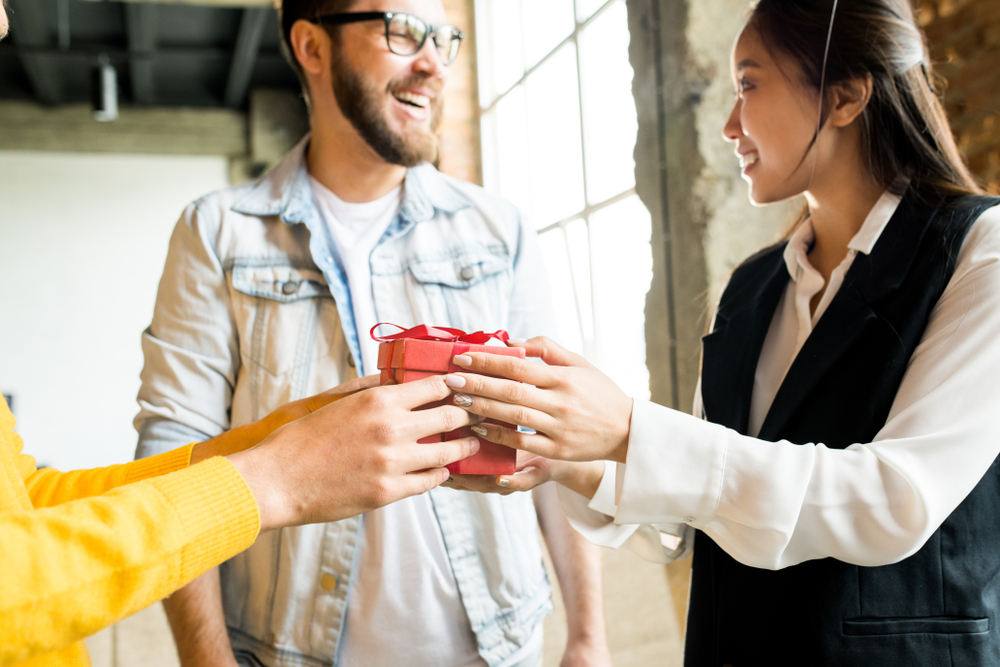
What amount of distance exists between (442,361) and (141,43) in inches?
259

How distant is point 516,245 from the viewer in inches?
50.9

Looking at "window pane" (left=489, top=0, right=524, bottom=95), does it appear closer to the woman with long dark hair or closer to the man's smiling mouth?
the man's smiling mouth

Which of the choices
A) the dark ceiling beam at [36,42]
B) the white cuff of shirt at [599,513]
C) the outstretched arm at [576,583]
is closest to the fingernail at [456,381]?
the white cuff of shirt at [599,513]

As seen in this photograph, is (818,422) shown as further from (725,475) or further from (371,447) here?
(371,447)

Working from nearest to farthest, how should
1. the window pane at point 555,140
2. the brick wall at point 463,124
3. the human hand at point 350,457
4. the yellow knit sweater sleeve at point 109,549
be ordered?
the yellow knit sweater sleeve at point 109,549, the human hand at point 350,457, the window pane at point 555,140, the brick wall at point 463,124

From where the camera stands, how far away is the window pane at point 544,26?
1854 millimetres

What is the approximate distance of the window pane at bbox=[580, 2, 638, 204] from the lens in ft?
5.41

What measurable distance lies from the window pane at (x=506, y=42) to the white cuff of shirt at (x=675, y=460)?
1.76m

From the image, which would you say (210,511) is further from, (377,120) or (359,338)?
(377,120)

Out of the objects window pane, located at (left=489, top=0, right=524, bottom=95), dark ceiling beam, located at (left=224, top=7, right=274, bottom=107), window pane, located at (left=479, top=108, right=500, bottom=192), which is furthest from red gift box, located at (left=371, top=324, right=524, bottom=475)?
dark ceiling beam, located at (left=224, top=7, right=274, bottom=107)

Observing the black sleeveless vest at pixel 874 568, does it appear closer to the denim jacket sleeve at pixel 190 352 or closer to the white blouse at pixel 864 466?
the white blouse at pixel 864 466

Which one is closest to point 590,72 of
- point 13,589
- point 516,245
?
point 516,245

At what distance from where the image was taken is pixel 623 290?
1750 millimetres

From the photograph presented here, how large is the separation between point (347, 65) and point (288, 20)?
0.75 ft
